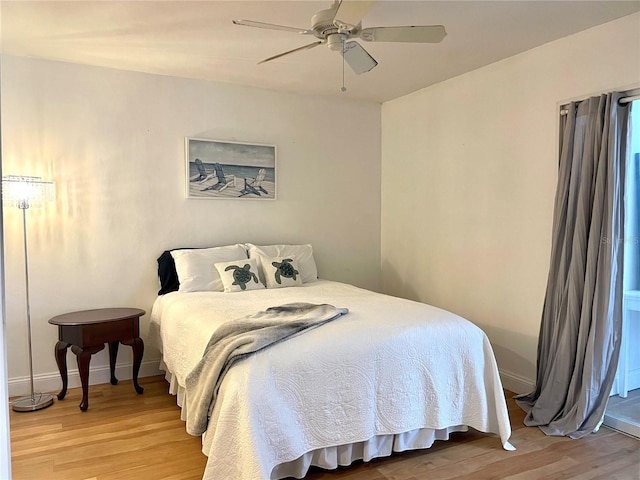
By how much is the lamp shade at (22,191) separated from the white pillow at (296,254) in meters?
1.61

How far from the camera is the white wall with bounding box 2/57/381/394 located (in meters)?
3.53

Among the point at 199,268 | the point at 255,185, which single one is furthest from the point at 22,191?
the point at 255,185

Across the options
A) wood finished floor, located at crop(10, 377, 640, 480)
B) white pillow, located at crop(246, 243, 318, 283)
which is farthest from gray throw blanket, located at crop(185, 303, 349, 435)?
white pillow, located at crop(246, 243, 318, 283)

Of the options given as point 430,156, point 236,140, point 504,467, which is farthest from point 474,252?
point 236,140

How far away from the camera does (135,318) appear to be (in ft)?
11.3

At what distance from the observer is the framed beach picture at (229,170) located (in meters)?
4.08

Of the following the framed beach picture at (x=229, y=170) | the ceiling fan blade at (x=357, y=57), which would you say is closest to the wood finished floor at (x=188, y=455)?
the framed beach picture at (x=229, y=170)

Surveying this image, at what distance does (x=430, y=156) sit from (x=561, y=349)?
204 cm

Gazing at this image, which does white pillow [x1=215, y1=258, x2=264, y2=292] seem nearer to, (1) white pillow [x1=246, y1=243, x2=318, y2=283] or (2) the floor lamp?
(1) white pillow [x1=246, y1=243, x2=318, y2=283]

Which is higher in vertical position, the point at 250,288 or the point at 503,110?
the point at 503,110

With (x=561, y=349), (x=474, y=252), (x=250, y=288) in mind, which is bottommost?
(x=561, y=349)

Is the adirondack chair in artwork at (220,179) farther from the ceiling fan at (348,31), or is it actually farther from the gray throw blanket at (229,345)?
the ceiling fan at (348,31)

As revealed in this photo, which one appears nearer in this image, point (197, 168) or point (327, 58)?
point (327, 58)

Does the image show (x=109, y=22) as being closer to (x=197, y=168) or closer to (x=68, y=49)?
(x=68, y=49)
